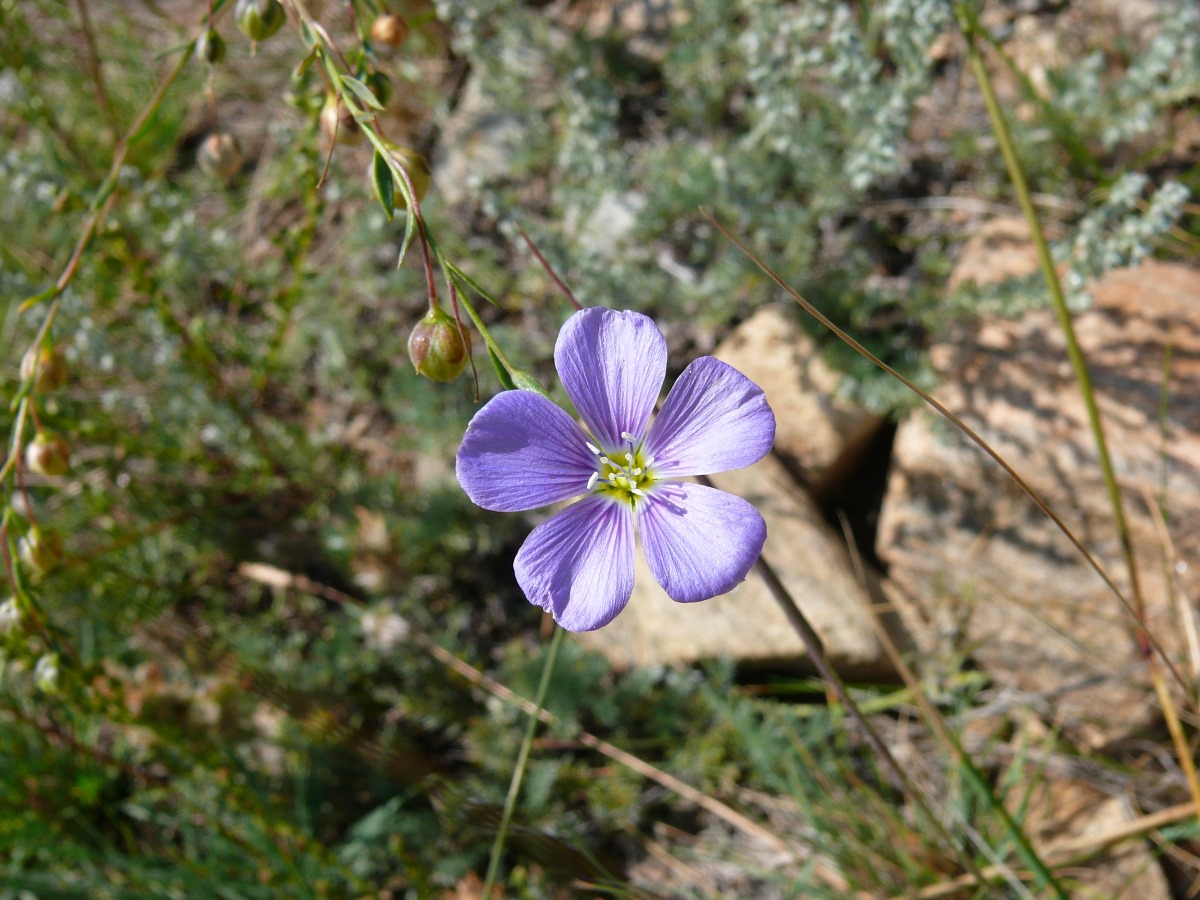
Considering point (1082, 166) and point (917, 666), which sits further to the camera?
point (1082, 166)

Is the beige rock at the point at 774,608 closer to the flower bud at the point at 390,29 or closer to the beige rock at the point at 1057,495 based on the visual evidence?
the beige rock at the point at 1057,495

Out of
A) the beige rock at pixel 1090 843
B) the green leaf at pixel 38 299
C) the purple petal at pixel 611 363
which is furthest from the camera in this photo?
the beige rock at pixel 1090 843

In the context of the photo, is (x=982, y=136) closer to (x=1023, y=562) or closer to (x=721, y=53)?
(x=721, y=53)

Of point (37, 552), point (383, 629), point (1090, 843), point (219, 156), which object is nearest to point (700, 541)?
point (37, 552)

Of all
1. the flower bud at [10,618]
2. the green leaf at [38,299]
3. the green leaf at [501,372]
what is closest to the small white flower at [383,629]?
the flower bud at [10,618]

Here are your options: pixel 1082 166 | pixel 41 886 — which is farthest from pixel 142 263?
pixel 1082 166

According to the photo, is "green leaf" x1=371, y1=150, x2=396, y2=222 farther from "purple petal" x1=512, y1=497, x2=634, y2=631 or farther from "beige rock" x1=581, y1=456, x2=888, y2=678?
"beige rock" x1=581, y1=456, x2=888, y2=678

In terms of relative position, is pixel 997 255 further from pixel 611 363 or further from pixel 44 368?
pixel 44 368
